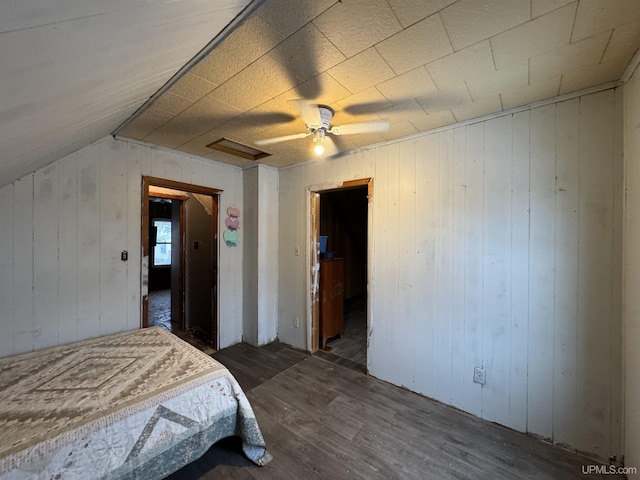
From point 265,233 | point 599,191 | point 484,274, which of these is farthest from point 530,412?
point 265,233

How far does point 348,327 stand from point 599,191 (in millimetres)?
3285

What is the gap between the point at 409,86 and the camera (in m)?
1.58

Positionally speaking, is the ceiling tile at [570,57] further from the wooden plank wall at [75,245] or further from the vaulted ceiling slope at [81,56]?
the wooden plank wall at [75,245]

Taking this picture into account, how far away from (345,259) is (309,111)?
4438mm

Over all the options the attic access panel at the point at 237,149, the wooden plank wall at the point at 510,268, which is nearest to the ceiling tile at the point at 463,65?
the wooden plank wall at the point at 510,268

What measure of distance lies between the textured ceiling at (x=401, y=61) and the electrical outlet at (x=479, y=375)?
6.57 ft

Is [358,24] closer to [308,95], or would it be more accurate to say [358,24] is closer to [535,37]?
[308,95]

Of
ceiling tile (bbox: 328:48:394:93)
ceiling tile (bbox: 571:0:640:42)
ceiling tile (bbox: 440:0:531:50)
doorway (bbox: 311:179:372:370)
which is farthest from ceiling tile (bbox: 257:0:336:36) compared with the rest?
doorway (bbox: 311:179:372:370)

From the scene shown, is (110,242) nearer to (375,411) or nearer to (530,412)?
(375,411)

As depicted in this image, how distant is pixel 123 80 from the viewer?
1223 mm

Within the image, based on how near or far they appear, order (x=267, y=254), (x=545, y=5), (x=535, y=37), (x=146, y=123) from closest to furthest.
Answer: (x=545, y=5), (x=535, y=37), (x=146, y=123), (x=267, y=254)

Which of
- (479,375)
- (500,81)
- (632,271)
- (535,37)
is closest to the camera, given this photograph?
(535,37)


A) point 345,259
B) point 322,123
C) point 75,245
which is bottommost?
point 345,259

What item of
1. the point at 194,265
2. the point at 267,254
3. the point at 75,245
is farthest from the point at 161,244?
the point at 75,245
